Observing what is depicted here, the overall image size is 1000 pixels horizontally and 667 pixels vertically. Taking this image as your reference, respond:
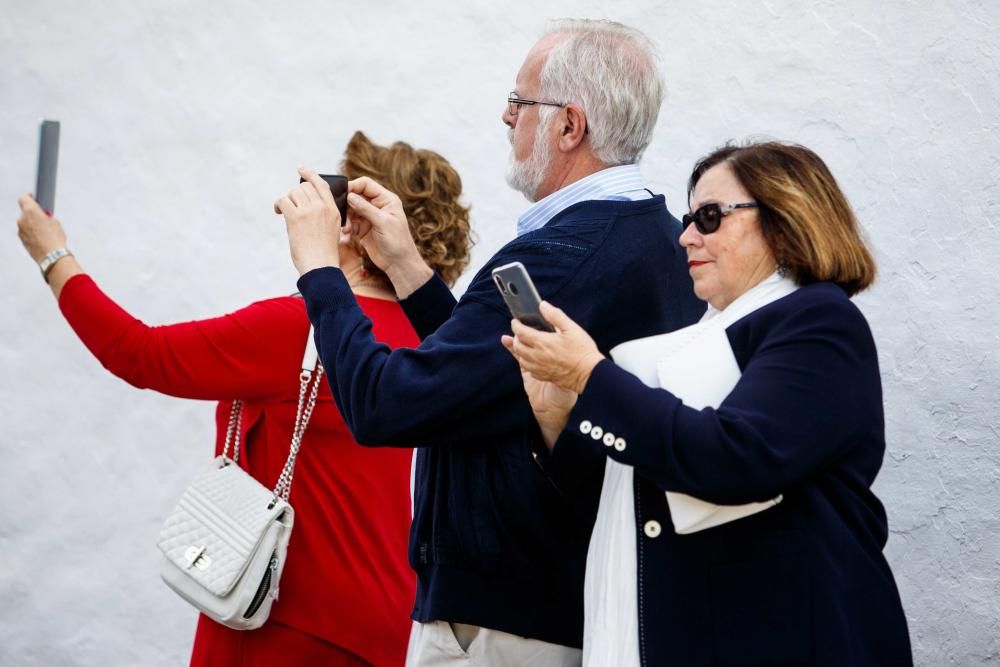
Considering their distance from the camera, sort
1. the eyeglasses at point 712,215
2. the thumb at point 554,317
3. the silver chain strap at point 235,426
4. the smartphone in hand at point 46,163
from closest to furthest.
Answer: the thumb at point 554,317
the eyeglasses at point 712,215
the silver chain strap at point 235,426
the smartphone in hand at point 46,163

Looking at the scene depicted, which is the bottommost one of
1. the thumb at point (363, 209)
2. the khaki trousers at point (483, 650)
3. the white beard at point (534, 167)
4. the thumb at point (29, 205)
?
the khaki trousers at point (483, 650)

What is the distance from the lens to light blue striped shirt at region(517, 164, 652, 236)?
2.37 metres

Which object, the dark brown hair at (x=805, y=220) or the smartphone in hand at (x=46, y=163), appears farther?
the smartphone in hand at (x=46, y=163)

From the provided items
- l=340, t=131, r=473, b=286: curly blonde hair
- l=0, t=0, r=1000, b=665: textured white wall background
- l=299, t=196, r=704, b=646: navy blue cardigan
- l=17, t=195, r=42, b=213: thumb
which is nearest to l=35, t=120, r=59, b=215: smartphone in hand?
l=17, t=195, r=42, b=213: thumb

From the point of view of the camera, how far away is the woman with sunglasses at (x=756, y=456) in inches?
67.5

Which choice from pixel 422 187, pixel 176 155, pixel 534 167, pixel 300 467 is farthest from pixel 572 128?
pixel 176 155

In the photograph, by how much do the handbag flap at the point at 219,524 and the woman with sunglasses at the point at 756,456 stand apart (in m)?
1.02

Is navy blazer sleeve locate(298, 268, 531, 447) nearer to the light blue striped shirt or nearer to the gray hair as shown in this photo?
the light blue striped shirt

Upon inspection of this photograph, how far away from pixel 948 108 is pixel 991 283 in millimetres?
456

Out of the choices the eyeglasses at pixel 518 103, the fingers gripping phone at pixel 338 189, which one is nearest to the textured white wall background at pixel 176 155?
the eyeglasses at pixel 518 103

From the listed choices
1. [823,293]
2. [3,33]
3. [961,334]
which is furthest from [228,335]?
[3,33]

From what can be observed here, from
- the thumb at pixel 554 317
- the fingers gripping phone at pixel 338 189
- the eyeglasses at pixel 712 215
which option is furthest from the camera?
the fingers gripping phone at pixel 338 189

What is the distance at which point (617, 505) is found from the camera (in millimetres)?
1954

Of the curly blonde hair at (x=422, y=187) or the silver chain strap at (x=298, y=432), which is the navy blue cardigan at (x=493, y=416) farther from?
the curly blonde hair at (x=422, y=187)
